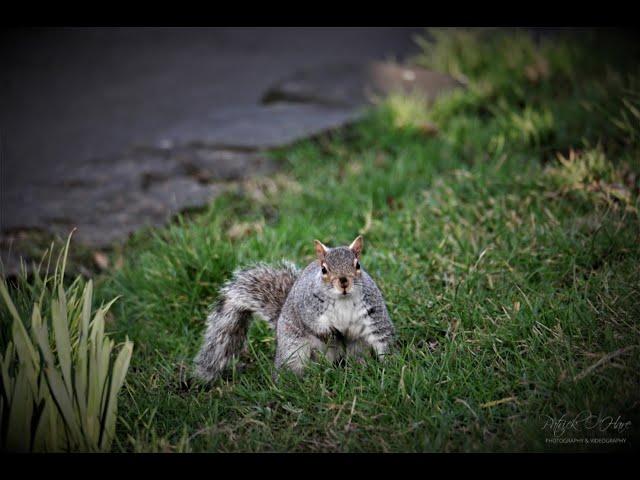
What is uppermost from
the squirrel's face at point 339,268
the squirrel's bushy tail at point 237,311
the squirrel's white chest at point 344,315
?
the squirrel's face at point 339,268

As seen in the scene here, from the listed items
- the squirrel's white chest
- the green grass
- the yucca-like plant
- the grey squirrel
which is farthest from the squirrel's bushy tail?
the yucca-like plant

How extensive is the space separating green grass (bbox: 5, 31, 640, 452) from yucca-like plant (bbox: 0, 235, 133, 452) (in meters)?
0.24

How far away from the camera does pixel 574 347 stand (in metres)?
2.85

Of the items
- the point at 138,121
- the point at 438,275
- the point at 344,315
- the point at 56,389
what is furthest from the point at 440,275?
the point at 138,121

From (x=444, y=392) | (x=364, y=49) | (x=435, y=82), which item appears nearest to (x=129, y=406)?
(x=444, y=392)

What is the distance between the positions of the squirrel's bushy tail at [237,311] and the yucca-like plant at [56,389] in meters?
0.71

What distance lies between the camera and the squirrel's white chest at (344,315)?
2.90 meters

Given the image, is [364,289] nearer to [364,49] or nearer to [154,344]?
[154,344]

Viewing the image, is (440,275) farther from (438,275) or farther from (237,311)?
(237,311)

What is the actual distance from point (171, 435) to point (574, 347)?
1.69 m

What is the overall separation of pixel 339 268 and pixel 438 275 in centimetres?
103

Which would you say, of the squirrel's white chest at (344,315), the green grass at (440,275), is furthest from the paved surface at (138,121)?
the squirrel's white chest at (344,315)

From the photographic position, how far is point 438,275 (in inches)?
146

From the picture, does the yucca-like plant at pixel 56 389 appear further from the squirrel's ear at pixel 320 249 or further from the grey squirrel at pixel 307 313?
the squirrel's ear at pixel 320 249
